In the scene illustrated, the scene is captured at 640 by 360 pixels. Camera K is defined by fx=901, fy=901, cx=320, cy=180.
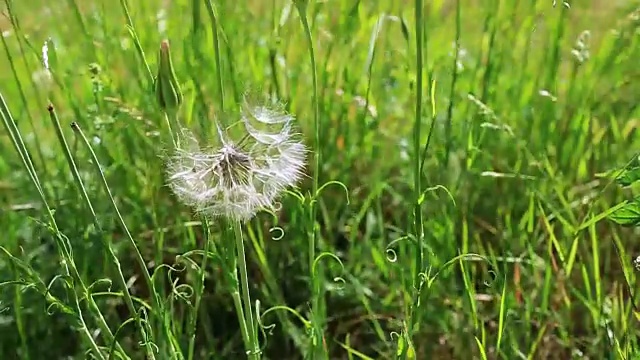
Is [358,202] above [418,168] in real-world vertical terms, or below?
below

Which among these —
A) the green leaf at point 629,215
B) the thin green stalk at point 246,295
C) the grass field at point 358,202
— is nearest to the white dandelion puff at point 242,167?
the thin green stalk at point 246,295

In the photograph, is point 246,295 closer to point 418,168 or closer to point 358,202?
point 418,168

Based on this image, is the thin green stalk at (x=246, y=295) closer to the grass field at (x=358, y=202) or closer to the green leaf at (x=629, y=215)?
the grass field at (x=358, y=202)

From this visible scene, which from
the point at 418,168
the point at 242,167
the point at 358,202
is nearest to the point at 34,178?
the point at 242,167

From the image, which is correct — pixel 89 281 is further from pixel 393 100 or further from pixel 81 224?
pixel 393 100

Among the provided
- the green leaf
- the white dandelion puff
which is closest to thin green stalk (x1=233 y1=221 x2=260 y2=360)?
the white dandelion puff

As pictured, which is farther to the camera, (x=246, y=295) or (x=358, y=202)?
(x=358, y=202)

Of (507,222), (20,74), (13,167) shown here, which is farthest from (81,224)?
(20,74)
